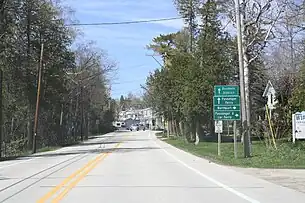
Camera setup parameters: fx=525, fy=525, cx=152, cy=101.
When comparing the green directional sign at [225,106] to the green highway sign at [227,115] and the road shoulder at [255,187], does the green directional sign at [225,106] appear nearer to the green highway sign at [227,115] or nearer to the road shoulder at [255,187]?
the green highway sign at [227,115]

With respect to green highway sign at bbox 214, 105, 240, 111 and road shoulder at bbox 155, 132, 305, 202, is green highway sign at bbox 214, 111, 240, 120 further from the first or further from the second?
road shoulder at bbox 155, 132, 305, 202

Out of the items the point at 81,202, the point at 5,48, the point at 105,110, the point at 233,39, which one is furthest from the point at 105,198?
the point at 105,110

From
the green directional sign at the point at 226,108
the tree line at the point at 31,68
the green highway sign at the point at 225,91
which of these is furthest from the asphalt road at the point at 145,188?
the tree line at the point at 31,68

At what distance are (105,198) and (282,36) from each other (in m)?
25.9

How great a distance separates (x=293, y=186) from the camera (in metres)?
15.3

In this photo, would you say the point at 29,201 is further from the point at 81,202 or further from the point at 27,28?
the point at 27,28

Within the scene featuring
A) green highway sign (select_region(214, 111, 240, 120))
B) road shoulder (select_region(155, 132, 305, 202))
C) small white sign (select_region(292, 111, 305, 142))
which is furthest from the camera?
small white sign (select_region(292, 111, 305, 142))

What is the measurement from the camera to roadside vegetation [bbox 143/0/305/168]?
29.6 meters

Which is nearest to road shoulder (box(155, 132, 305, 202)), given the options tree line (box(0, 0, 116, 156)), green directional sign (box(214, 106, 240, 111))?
green directional sign (box(214, 106, 240, 111))

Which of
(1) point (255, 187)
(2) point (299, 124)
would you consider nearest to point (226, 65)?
(2) point (299, 124)

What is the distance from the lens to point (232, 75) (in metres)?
50.7

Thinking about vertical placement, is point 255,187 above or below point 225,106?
below

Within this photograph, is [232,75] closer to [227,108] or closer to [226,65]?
[226,65]

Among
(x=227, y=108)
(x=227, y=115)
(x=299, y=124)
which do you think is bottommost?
(x=299, y=124)
